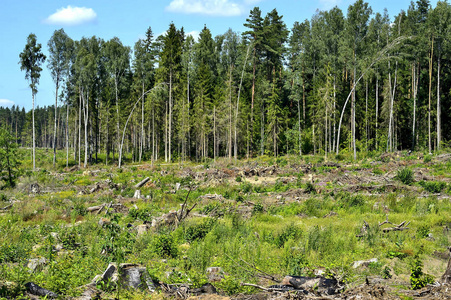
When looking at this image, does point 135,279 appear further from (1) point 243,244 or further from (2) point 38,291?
(1) point 243,244

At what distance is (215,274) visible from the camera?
7953 mm

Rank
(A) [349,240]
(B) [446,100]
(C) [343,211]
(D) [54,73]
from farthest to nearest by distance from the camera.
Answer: (B) [446,100] → (D) [54,73] → (C) [343,211] → (A) [349,240]

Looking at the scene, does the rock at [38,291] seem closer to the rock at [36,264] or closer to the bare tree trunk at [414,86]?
the rock at [36,264]

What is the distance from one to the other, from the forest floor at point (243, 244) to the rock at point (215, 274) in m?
0.05

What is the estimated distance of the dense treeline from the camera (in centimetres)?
4331

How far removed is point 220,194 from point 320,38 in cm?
4107

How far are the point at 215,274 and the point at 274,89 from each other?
40.7 meters

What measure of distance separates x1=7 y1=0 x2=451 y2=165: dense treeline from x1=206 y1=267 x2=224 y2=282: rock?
3342cm

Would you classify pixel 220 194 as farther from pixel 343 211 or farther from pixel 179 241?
pixel 179 241

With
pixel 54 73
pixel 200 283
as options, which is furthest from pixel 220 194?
pixel 54 73

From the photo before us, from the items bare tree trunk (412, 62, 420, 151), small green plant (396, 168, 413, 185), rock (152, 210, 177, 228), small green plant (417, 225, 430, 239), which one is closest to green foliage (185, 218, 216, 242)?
rock (152, 210, 177, 228)

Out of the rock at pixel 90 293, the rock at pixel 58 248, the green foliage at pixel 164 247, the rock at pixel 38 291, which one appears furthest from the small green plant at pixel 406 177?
the rock at pixel 38 291

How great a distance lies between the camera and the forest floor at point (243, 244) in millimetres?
6656

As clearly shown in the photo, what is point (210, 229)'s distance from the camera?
1152 cm
